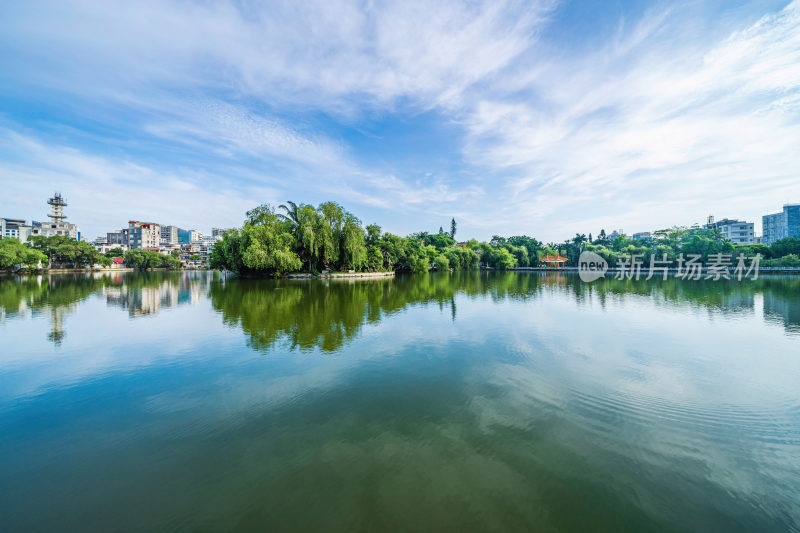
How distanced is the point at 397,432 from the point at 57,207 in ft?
357

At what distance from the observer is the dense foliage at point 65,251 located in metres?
47.5

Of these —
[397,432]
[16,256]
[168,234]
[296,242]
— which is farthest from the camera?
[168,234]

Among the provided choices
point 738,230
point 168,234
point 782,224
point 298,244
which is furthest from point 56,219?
point 782,224

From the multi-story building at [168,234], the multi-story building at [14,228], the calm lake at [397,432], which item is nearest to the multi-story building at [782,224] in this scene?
the calm lake at [397,432]

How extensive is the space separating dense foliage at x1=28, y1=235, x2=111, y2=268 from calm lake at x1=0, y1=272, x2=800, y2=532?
5655 cm

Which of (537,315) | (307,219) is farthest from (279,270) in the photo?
(537,315)

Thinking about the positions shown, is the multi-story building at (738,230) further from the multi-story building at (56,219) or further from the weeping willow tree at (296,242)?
the multi-story building at (56,219)

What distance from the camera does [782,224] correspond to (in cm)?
8806

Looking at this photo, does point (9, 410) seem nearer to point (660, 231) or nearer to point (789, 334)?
point (789, 334)

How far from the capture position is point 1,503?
287 centimetres

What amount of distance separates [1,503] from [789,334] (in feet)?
52.8

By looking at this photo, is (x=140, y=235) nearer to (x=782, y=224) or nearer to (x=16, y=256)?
(x=16, y=256)

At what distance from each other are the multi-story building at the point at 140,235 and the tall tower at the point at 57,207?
1733cm

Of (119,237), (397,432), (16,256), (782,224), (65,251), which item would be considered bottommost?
(397,432)
